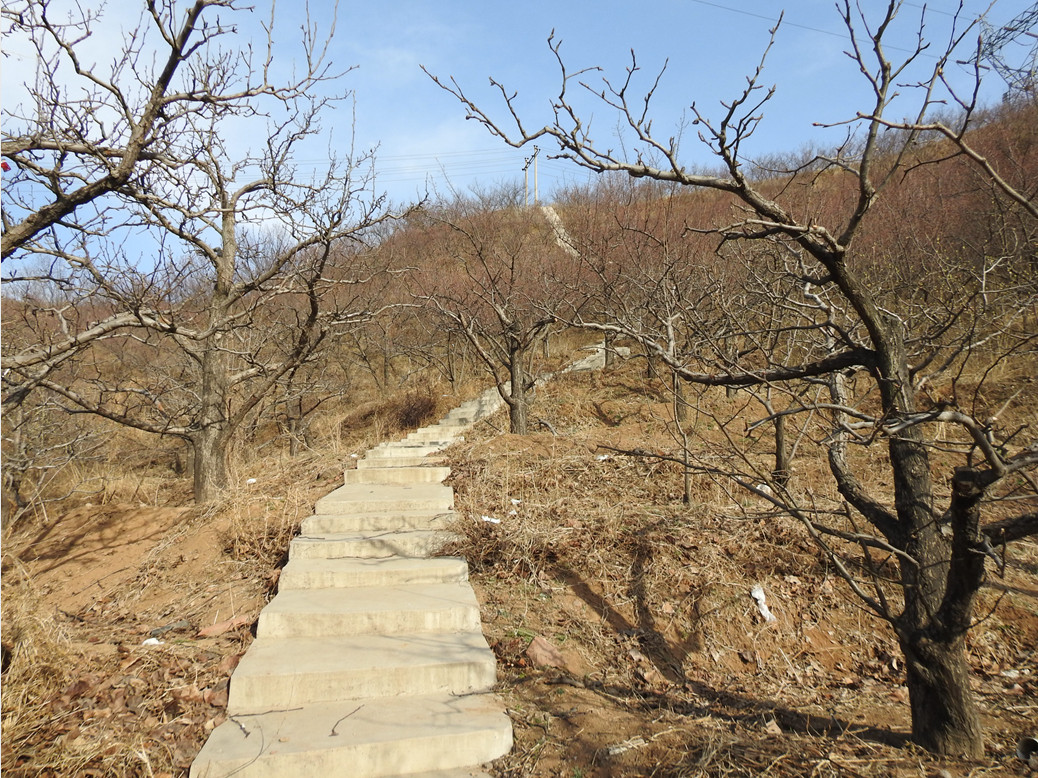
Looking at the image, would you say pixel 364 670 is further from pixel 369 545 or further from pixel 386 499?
pixel 386 499

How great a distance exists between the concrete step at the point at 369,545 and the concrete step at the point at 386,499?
1.75 ft

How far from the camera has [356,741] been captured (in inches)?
125

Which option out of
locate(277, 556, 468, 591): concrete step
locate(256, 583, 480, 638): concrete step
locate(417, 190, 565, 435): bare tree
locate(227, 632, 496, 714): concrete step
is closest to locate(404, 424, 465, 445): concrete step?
locate(417, 190, 565, 435): bare tree

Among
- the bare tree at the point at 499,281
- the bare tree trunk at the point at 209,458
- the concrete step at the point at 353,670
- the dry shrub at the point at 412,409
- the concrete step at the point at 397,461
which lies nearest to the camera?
the concrete step at the point at 353,670

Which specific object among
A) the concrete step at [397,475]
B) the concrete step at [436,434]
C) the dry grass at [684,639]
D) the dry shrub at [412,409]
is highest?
the dry shrub at [412,409]

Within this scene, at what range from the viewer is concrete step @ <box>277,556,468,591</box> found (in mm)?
4762

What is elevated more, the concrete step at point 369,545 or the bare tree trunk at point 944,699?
the concrete step at point 369,545

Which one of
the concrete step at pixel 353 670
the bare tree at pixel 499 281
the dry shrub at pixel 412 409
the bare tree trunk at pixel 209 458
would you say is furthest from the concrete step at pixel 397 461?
the dry shrub at pixel 412 409

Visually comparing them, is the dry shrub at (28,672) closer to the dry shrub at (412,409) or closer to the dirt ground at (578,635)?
the dirt ground at (578,635)

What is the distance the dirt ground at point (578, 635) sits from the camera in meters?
3.09

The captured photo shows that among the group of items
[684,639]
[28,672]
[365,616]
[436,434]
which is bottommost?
[684,639]

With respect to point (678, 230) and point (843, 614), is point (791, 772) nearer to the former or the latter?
point (843, 614)

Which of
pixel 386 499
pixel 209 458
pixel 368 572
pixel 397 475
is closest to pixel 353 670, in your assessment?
pixel 368 572

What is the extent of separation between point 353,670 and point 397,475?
11.9 ft
